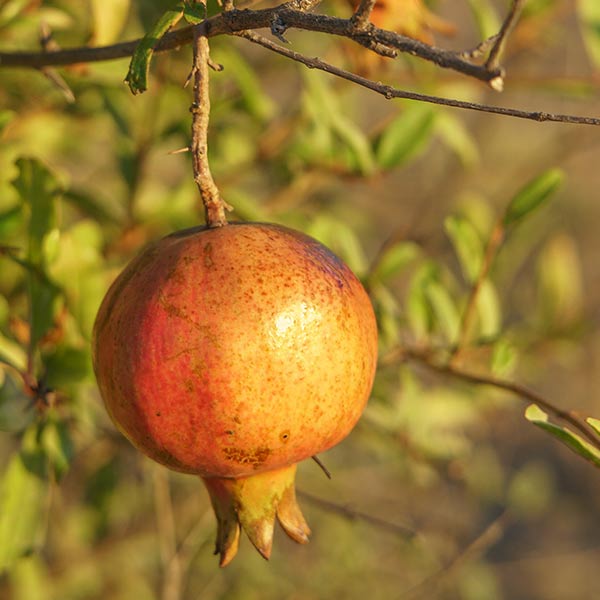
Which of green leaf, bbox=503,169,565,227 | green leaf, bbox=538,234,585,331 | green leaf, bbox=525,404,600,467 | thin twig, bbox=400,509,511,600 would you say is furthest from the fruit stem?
green leaf, bbox=538,234,585,331

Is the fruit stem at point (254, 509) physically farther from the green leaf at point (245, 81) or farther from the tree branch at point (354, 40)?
the green leaf at point (245, 81)

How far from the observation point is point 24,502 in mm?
1026

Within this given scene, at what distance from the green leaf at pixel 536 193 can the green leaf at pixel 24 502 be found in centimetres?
61

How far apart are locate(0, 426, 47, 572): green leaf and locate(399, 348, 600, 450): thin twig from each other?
0.47 metres

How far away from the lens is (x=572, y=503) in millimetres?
3604

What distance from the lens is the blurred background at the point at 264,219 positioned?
1.03 meters

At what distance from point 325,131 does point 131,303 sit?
27.6 inches

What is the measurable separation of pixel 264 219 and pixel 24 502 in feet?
1.58

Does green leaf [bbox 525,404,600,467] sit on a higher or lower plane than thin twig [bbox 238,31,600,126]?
lower

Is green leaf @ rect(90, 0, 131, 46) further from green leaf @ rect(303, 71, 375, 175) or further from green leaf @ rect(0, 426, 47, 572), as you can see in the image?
green leaf @ rect(0, 426, 47, 572)

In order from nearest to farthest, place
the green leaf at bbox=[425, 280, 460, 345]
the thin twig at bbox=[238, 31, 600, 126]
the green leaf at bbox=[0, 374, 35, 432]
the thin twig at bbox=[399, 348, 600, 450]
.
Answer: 1. the thin twig at bbox=[238, 31, 600, 126]
2. the thin twig at bbox=[399, 348, 600, 450]
3. the green leaf at bbox=[0, 374, 35, 432]
4. the green leaf at bbox=[425, 280, 460, 345]

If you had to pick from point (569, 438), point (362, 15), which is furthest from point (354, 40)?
point (569, 438)

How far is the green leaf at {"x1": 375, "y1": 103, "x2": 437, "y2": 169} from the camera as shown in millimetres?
1285

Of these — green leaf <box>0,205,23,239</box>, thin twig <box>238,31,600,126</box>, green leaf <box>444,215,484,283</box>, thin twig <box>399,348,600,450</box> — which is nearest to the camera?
thin twig <box>238,31,600,126</box>
